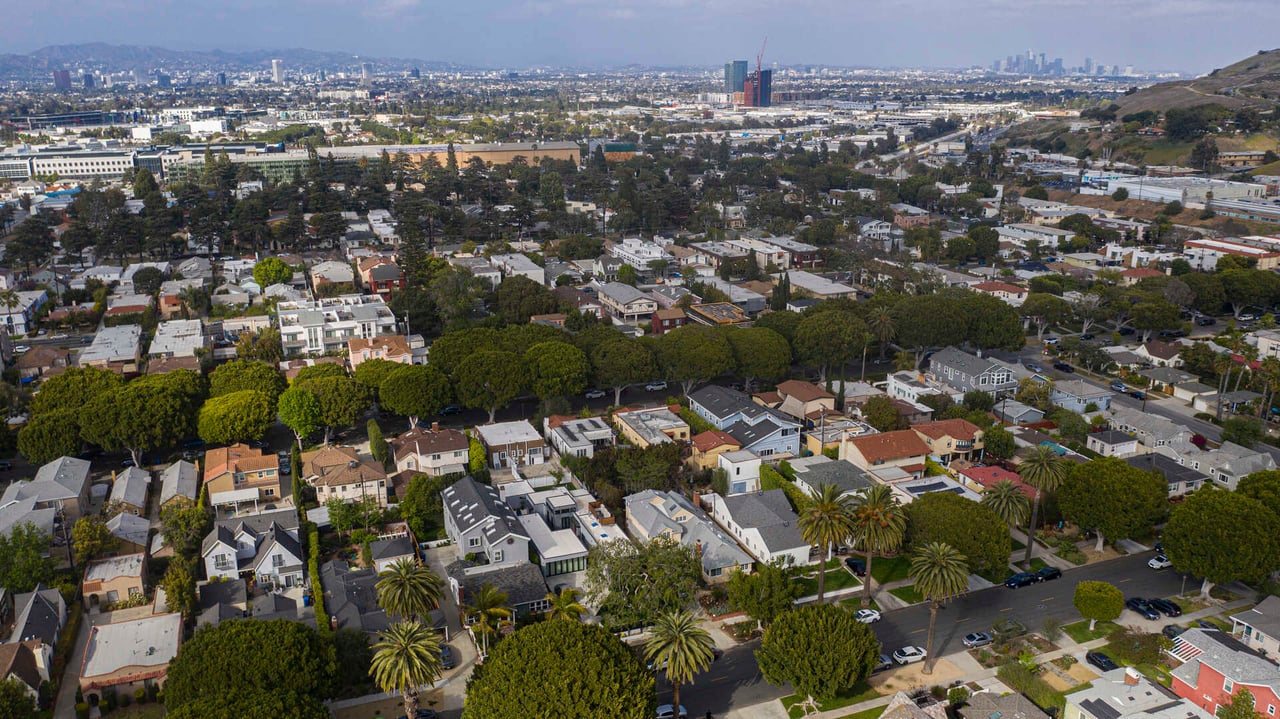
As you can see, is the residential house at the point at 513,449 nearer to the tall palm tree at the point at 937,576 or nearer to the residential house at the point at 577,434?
the residential house at the point at 577,434

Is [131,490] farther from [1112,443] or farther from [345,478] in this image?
[1112,443]

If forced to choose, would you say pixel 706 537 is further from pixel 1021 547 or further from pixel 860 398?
pixel 860 398

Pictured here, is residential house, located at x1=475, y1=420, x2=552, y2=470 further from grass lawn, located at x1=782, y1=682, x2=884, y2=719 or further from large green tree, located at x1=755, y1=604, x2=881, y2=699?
grass lawn, located at x1=782, y1=682, x2=884, y2=719

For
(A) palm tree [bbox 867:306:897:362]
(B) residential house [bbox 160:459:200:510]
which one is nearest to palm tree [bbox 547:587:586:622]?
(B) residential house [bbox 160:459:200:510]

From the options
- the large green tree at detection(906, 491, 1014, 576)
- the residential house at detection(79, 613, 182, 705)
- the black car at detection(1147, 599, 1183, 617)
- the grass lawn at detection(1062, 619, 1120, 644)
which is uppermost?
the large green tree at detection(906, 491, 1014, 576)

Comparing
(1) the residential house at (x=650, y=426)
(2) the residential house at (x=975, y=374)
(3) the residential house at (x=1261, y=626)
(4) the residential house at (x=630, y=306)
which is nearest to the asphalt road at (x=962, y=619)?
(3) the residential house at (x=1261, y=626)
